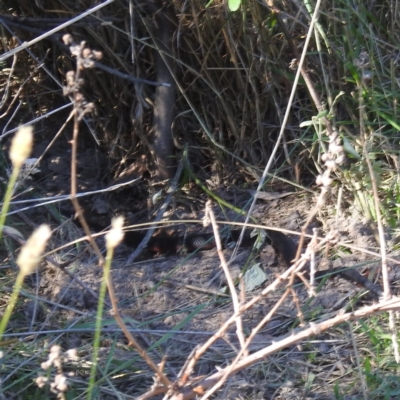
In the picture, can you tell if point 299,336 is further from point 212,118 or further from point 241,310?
point 212,118

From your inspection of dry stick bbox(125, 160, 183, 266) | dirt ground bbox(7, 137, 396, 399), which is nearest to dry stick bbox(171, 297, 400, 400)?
dirt ground bbox(7, 137, 396, 399)

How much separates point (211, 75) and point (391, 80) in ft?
2.44

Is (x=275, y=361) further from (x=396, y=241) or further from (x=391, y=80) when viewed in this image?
(x=391, y=80)

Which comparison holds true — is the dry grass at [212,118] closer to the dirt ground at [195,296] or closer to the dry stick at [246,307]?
the dirt ground at [195,296]

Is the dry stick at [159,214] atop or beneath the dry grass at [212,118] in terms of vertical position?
beneath

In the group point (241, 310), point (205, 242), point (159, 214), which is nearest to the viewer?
point (241, 310)

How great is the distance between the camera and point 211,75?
2.89 m

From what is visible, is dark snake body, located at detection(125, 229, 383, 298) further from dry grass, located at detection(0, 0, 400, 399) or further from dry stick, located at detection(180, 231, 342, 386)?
dry stick, located at detection(180, 231, 342, 386)

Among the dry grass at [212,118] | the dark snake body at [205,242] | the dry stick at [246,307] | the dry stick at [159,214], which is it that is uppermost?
the dry stick at [246,307]

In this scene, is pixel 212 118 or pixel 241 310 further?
pixel 212 118

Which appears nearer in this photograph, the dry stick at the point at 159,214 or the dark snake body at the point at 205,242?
the dark snake body at the point at 205,242

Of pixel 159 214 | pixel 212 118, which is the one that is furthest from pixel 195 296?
pixel 212 118

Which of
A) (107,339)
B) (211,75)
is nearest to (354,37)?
(211,75)

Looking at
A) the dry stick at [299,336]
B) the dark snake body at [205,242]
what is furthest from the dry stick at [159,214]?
the dry stick at [299,336]
